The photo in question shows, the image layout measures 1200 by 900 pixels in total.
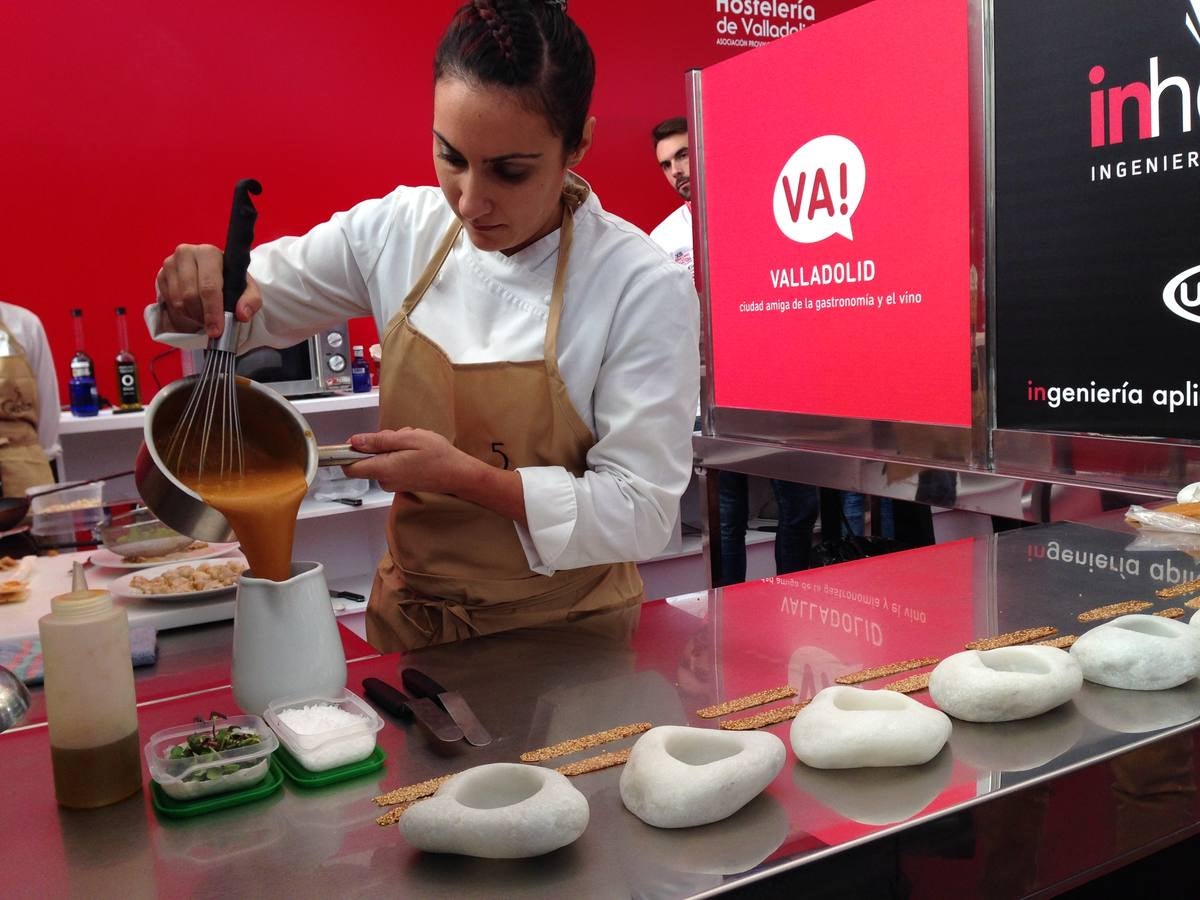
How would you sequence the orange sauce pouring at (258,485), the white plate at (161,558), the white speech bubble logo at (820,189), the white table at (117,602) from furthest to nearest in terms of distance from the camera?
the white speech bubble logo at (820,189) → the white plate at (161,558) → the white table at (117,602) → the orange sauce pouring at (258,485)

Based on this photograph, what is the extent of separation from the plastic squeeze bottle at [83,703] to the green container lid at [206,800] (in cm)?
4

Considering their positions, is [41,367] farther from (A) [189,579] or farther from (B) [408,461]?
(B) [408,461]

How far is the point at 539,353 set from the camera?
1555 millimetres

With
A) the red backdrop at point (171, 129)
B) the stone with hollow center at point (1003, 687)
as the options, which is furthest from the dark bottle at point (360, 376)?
the stone with hollow center at point (1003, 687)

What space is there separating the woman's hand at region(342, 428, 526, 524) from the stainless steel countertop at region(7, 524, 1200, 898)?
0.19 meters

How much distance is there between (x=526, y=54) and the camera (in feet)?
4.33

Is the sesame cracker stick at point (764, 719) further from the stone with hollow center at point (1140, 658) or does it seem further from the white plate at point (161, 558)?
the white plate at point (161, 558)

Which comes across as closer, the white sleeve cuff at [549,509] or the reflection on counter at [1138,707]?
the reflection on counter at [1138,707]

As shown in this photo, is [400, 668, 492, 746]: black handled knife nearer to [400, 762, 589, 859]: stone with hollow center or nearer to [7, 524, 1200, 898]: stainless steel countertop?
[7, 524, 1200, 898]: stainless steel countertop

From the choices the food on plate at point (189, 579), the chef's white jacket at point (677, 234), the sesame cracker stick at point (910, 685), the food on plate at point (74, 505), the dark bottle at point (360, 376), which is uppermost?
the chef's white jacket at point (677, 234)

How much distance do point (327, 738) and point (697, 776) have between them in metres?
0.33

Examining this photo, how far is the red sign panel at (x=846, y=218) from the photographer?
2330mm

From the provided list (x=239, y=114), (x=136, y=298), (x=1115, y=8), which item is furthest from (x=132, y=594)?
(x=239, y=114)

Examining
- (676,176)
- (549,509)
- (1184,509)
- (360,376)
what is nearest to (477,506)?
(549,509)
